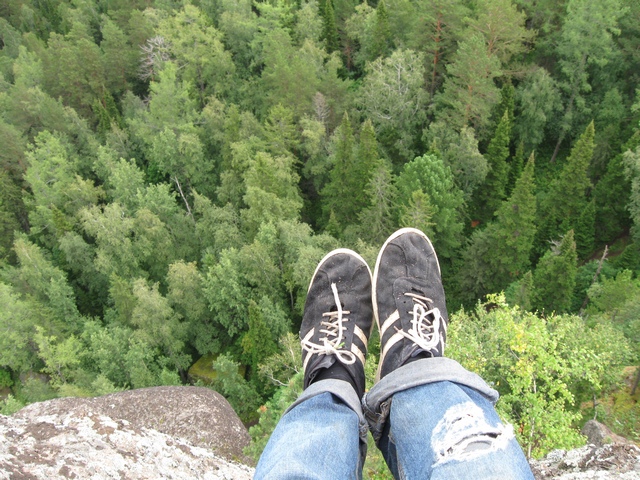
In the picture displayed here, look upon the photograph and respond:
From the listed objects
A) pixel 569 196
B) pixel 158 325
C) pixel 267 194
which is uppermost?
pixel 267 194

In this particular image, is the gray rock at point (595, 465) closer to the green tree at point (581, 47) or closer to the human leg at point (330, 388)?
the human leg at point (330, 388)

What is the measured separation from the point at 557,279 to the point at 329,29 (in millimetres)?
23978

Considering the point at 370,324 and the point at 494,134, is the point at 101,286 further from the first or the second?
the point at 370,324

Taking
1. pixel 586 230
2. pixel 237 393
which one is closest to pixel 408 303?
pixel 237 393

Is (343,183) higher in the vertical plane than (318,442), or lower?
lower

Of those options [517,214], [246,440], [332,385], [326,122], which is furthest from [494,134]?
[332,385]

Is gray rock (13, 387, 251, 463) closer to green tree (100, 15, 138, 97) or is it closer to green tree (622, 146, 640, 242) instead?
green tree (622, 146, 640, 242)

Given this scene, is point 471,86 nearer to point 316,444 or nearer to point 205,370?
point 205,370

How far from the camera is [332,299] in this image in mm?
6098

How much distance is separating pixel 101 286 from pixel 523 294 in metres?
26.2

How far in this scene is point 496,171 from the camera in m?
26.0

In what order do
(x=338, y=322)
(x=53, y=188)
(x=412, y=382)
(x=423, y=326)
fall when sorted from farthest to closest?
(x=53, y=188), (x=338, y=322), (x=423, y=326), (x=412, y=382)

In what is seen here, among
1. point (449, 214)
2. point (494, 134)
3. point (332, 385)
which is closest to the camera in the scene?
point (332, 385)

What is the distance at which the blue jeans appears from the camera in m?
2.98
